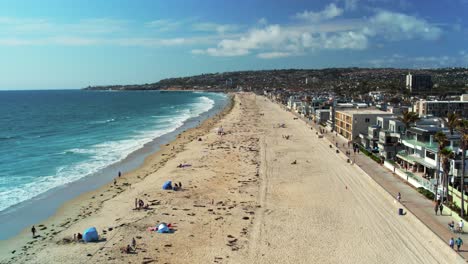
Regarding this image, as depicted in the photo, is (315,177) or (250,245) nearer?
(250,245)

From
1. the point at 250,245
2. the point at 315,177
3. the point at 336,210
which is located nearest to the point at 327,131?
the point at 315,177

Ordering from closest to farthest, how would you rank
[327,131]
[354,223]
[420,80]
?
[354,223] < [327,131] < [420,80]

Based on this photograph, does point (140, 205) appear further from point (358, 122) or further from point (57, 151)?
point (358, 122)

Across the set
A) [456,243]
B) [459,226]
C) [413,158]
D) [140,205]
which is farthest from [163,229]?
[413,158]

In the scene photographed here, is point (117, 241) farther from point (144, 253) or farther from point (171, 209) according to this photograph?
point (171, 209)

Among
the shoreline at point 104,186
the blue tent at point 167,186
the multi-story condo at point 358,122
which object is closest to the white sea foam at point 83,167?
the shoreline at point 104,186

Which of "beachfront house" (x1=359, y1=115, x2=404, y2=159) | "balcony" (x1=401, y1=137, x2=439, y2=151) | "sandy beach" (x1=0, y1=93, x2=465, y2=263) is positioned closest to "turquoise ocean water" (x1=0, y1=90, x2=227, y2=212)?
"sandy beach" (x1=0, y1=93, x2=465, y2=263)

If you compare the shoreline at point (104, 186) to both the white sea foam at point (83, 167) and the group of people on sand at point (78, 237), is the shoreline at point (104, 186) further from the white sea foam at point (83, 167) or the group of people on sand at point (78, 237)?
the group of people on sand at point (78, 237)
